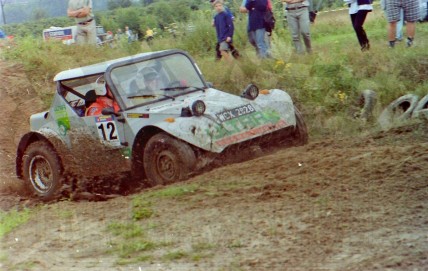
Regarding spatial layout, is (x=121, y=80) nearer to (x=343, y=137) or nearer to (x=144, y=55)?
(x=144, y=55)

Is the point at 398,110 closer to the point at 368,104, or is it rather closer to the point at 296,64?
the point at 368,104

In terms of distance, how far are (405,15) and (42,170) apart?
584 cm

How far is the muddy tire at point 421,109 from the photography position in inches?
409

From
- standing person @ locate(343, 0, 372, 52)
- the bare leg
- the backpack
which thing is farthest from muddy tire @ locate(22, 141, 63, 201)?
the bare leg

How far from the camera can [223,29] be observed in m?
14.1

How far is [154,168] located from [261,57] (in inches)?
190

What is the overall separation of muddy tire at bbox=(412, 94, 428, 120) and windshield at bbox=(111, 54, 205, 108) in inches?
97.7

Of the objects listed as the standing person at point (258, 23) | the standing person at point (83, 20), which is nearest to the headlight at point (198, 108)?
the standing person at point (83, 20)

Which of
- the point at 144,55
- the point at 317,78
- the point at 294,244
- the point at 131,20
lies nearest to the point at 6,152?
the point at 131,20

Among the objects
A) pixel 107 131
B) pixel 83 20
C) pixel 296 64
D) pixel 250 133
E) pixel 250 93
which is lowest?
pixel 250 133

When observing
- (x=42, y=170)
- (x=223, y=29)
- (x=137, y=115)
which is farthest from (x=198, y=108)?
(x=223, y=29)

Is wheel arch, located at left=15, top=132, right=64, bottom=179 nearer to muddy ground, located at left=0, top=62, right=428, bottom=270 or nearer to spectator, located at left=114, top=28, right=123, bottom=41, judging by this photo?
muddy ground, located at left=0, top=62, right=428, bottom=270

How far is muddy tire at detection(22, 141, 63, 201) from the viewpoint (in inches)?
424

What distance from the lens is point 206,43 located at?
15.8 m
